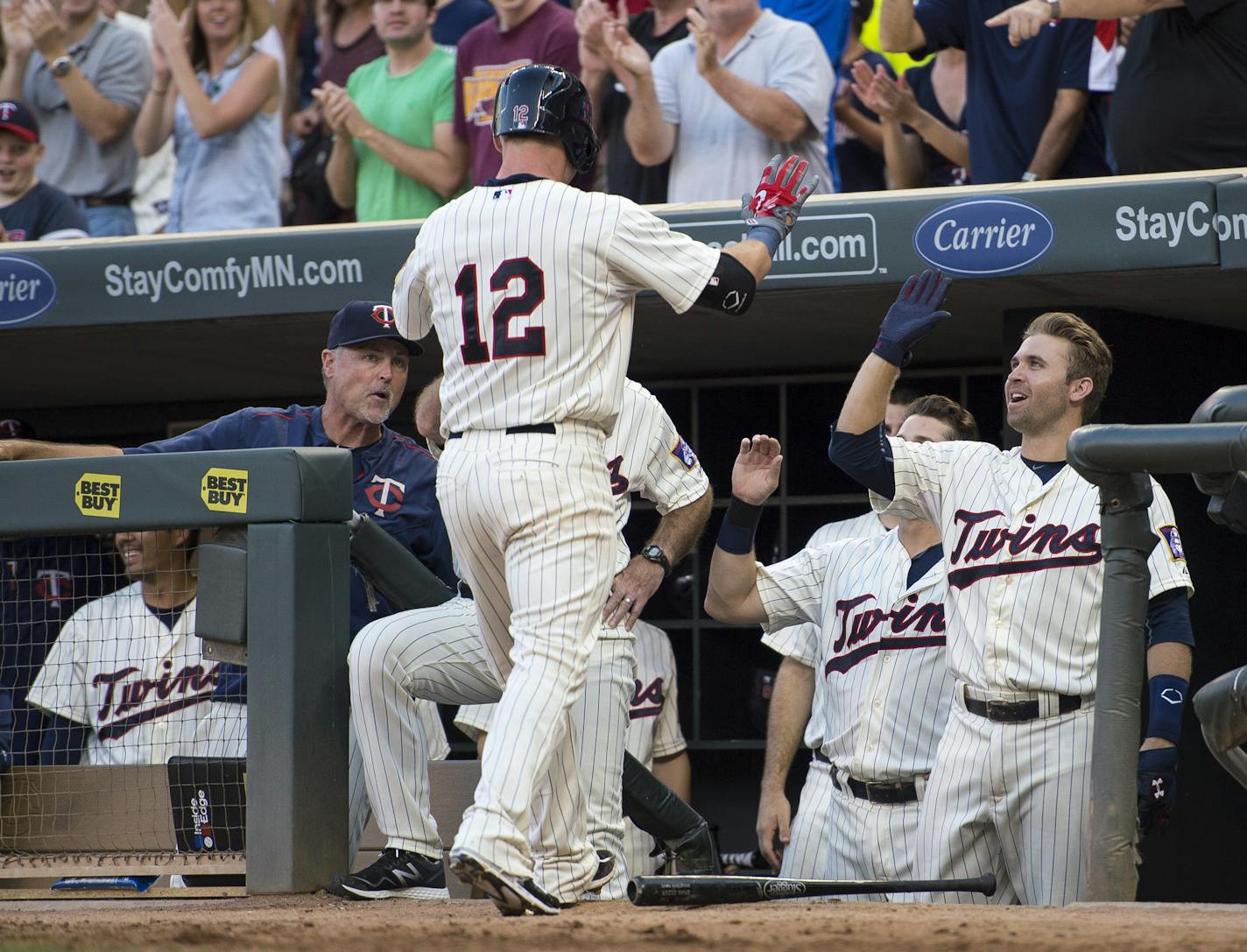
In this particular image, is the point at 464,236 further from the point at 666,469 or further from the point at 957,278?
the point at 957,278

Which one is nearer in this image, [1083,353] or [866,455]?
[866,455]

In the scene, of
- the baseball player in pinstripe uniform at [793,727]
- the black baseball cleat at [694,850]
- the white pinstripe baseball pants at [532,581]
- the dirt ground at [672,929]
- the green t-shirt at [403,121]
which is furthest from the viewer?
Answer: the green t-shirt at [403,121]

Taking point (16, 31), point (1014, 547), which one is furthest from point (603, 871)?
point (16, 31)

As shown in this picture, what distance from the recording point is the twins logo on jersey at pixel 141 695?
4.75 m

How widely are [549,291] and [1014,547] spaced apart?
1298mm

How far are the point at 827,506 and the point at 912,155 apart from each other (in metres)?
1.26

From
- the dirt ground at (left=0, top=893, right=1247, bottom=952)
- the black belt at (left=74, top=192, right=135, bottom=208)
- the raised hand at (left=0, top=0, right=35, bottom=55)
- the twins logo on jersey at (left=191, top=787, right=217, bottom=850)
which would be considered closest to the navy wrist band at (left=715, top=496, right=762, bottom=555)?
the dirt ground at (left=0, top=893, right=1247, bottom=952)

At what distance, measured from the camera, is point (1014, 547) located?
397 cm

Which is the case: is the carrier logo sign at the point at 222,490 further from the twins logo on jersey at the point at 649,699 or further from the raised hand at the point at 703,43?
the raised hand at the point at 703,43

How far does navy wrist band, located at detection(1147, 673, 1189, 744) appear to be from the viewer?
3770 millimetres

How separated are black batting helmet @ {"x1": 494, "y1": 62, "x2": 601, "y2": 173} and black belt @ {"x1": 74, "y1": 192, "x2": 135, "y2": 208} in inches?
157

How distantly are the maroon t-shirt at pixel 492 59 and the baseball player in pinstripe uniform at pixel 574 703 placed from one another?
1.97 metres

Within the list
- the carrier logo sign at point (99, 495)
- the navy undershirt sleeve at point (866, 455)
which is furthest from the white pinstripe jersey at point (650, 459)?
the carrier logo sign at point (99, 495)

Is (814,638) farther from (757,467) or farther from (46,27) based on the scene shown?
(46,27)
